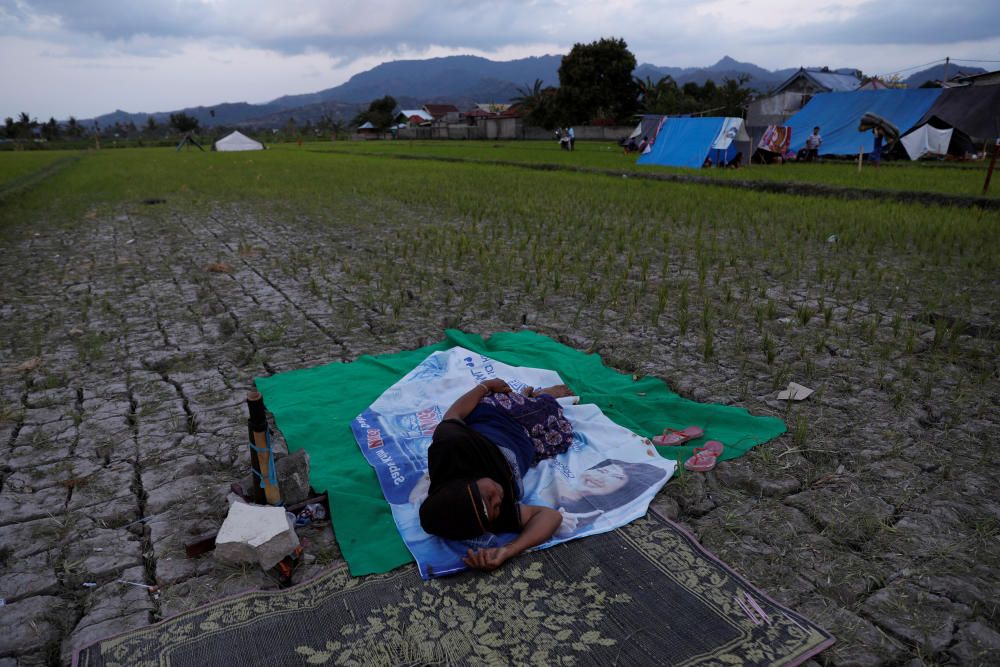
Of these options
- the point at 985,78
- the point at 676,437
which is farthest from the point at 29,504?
the point at 985,78

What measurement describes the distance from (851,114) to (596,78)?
2230 cm

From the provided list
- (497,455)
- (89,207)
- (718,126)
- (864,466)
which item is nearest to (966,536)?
(864,466)

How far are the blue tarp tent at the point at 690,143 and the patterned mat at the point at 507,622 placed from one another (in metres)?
17.4

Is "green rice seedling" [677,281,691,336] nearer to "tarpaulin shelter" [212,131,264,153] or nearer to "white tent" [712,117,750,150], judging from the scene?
"white tent" [712,117,750,150]

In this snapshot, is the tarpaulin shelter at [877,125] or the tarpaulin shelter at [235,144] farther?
the tarpaulin shelter at [235,144]

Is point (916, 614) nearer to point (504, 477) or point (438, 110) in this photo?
point (504, 477)

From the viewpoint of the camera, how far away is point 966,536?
2.38m

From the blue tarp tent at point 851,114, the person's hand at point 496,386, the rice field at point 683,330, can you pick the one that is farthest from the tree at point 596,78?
the person's hand at point 496,386

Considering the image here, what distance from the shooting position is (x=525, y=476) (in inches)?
112

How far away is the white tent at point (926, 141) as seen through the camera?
1884 centimetres

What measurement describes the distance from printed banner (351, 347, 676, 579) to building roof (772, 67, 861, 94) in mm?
31315

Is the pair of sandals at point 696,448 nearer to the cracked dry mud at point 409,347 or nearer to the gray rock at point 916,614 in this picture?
the cracked dry mud at point 409,347

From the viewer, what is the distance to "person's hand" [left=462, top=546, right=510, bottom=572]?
2193mm

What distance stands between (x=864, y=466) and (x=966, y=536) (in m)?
0.53
